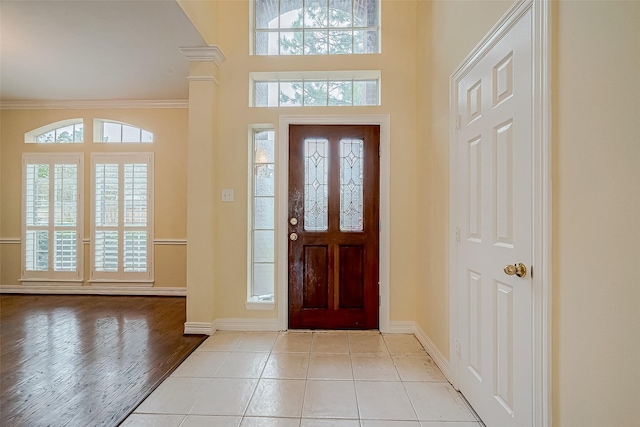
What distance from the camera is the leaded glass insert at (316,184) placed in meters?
2.98

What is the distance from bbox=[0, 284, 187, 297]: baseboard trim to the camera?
4168mm

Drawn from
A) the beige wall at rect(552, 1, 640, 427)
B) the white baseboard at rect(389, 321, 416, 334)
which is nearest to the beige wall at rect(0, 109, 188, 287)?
the white baseboard at rect(389, 321, 416, 334)

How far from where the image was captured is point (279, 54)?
3.05 metres

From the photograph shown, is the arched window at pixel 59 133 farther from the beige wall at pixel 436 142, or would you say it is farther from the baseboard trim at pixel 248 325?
the beige wall at pixel 436 142

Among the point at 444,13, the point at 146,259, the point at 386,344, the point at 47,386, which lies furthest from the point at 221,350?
the point at 444,13

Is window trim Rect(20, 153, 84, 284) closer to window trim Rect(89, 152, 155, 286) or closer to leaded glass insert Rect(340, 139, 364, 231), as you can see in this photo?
window trim Rect(89, 152, 155, 286)

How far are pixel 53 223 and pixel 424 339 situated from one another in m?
4.96

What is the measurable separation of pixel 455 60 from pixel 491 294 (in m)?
1.56

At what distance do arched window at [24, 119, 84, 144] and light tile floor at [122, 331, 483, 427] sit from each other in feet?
12.3

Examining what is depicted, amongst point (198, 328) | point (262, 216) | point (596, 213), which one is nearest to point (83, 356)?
point (198, 328)

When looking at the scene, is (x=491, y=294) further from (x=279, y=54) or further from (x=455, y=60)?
(x=279, y=54)

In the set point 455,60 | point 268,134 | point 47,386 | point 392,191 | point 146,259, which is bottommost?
point 47,386

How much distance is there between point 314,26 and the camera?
308 centimetres

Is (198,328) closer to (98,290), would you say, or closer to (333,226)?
(333,226)
